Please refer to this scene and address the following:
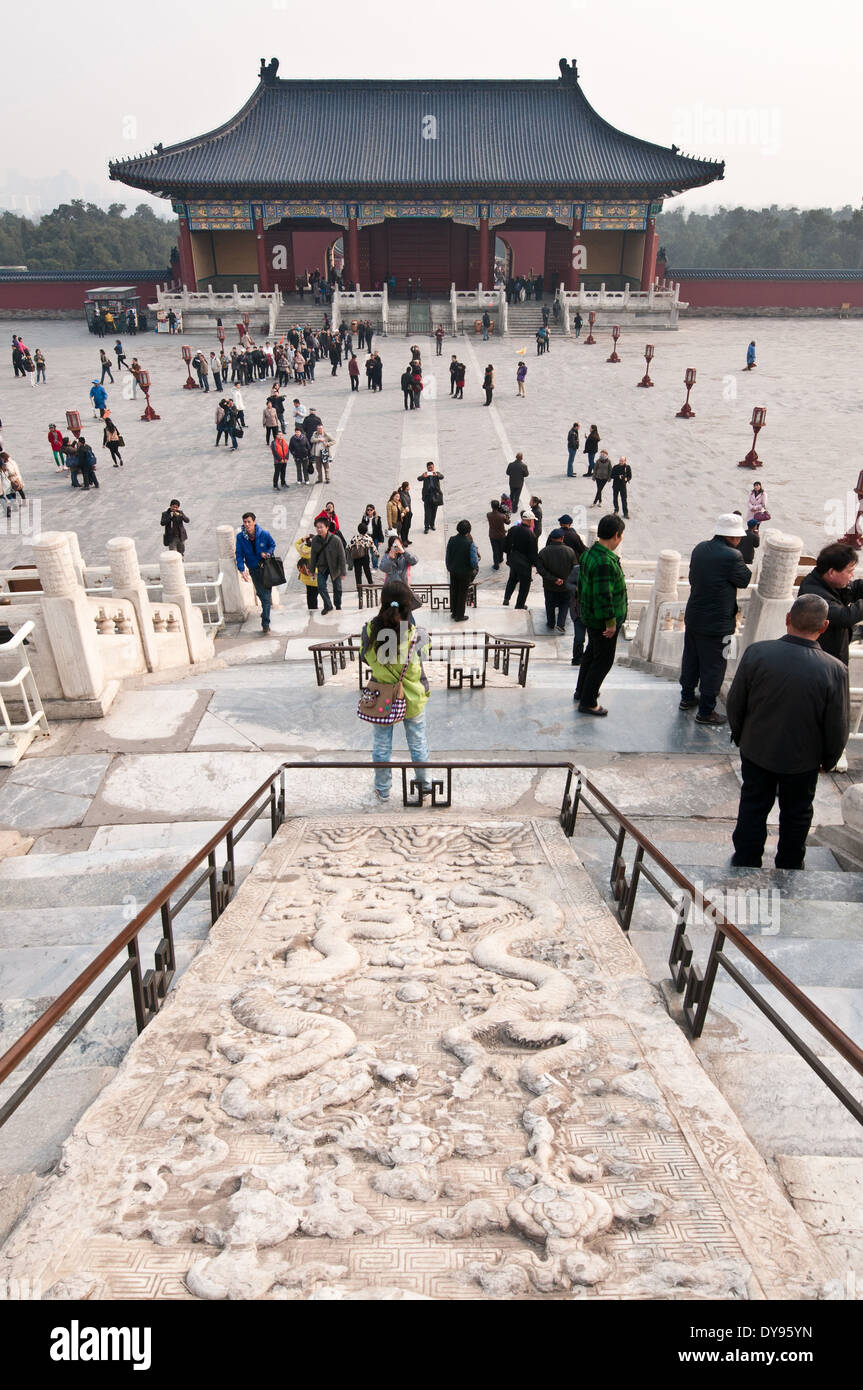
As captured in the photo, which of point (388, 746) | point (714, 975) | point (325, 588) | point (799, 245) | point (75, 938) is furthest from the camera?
point (799, 245)

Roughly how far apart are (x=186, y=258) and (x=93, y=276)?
19.8ft

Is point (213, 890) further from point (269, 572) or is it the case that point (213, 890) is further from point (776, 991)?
point (269, 572)

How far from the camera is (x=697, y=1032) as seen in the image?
123 inches

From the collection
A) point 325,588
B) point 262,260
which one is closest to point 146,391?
point 262,260

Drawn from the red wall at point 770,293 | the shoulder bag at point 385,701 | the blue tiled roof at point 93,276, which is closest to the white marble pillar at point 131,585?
the shoulder bag at point 385,701

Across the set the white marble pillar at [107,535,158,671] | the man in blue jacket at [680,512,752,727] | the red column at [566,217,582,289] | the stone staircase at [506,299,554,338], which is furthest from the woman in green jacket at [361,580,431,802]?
the red column at [566,217,582,289]

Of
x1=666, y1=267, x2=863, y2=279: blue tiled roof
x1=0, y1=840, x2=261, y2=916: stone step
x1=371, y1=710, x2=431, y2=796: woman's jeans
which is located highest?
x1=666, y1=267, x2=863, y2=279: blue tiled roof

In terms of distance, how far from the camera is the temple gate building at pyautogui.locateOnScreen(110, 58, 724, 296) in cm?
3628

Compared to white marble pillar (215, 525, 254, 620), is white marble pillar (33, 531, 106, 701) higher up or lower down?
higher up

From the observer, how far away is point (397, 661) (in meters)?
5.14

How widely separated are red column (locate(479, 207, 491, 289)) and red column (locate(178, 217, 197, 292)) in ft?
41.8

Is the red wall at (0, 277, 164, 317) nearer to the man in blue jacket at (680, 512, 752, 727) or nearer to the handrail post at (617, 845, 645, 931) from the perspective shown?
the man in blue jacket at (680, 512, 752, 727)

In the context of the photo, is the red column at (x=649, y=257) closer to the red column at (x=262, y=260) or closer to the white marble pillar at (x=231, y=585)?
the red column at (x=262, y=260)
